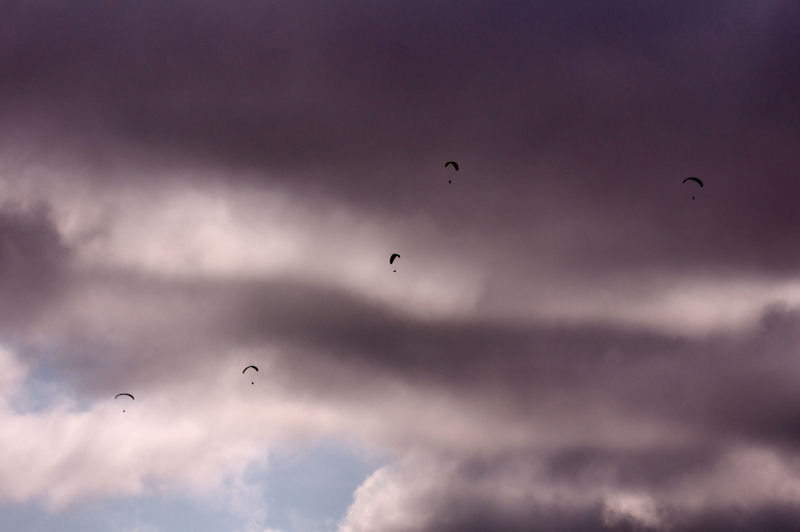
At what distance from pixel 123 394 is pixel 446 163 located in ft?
343

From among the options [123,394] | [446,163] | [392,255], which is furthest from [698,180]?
[123,394]

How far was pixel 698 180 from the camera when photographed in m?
115

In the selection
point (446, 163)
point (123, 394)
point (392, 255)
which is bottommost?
point (123, 394)

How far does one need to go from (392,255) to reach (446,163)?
25698mm

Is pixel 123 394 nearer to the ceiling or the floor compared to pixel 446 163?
nearer to the floor

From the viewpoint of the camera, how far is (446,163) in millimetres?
111375

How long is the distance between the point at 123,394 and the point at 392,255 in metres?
82.0

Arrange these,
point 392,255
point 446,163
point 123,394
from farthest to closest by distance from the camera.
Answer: point 123,394
point 392,255
point 446,163

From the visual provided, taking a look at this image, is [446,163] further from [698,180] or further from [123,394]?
[123,394]

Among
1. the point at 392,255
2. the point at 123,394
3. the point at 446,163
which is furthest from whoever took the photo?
the point at 123,394

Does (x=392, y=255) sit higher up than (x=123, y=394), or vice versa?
(x=392, y=255)

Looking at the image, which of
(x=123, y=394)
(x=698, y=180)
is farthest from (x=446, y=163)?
(x=123, y=394)

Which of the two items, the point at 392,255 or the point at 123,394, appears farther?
the point at 123,394
